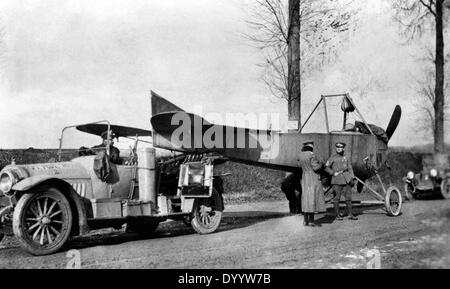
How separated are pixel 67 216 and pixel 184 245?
1.97m

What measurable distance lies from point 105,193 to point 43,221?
1.35 m

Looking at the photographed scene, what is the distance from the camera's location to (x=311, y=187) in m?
10.9

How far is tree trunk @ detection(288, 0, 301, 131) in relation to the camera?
1573 centimetres

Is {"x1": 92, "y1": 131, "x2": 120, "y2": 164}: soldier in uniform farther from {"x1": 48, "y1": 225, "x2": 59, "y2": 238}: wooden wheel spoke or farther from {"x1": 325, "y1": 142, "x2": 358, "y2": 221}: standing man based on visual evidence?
{"x1": 325, "y1": 142, "x2": 358, "y2": 221}: standing man

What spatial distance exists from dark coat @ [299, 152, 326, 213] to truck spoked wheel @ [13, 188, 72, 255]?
505cm

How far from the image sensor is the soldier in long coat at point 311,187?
35.4ft

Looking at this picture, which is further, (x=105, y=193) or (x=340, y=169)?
(x=340, y=169)

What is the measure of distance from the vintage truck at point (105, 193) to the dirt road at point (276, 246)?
39cm

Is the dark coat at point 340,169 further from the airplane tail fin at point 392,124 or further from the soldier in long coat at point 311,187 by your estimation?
the airplane tail fin at point 392,124

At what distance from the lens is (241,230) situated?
34.4 ft

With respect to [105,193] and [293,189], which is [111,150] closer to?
[105,193]

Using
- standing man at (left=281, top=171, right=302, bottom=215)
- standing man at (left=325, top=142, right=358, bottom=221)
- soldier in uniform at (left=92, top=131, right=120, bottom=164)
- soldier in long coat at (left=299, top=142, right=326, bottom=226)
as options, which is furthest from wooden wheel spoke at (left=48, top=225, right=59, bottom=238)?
standing man at (left=281, top=171, right=302, bottom=215)

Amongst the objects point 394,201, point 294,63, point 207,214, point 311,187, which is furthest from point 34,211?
point 294,63
